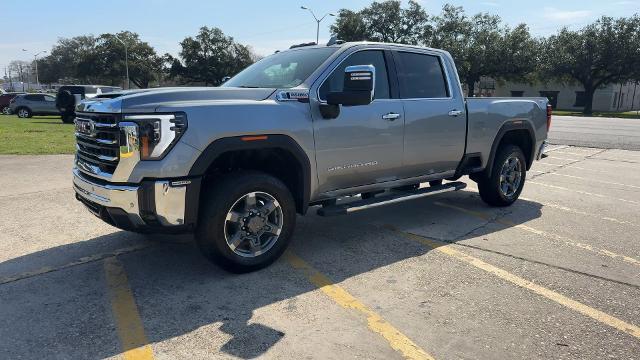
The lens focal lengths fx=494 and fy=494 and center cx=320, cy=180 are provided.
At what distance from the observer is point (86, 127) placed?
13.3 ft

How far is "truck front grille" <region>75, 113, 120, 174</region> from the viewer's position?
3721mm

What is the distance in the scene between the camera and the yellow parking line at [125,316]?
304 centimetres

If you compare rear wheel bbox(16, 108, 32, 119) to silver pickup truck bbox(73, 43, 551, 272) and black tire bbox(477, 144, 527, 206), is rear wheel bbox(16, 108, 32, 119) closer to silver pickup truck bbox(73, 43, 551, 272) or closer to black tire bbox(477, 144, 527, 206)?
silver pickup truck bbox(73, 43, 551, 272)

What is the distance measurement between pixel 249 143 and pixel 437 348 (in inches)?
82.1

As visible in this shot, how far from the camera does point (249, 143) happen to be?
4.00 metres

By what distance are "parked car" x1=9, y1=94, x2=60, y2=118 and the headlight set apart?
2783 cm

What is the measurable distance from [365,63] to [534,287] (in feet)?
8.52

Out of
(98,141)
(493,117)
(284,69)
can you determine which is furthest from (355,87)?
(493,117)

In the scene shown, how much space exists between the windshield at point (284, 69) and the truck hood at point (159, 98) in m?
0.46

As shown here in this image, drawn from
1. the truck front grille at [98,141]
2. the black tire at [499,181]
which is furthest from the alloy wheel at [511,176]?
the truck front grille at [98,141]

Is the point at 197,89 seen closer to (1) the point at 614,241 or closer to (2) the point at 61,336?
(2) the point at 61,336

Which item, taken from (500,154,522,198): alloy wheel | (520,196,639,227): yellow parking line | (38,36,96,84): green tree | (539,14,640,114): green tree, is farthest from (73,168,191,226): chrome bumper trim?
(38,36,96,84): green tree

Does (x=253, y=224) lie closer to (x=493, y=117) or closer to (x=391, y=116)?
(x=391, y=116)

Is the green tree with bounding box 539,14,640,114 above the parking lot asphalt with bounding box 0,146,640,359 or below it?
above
